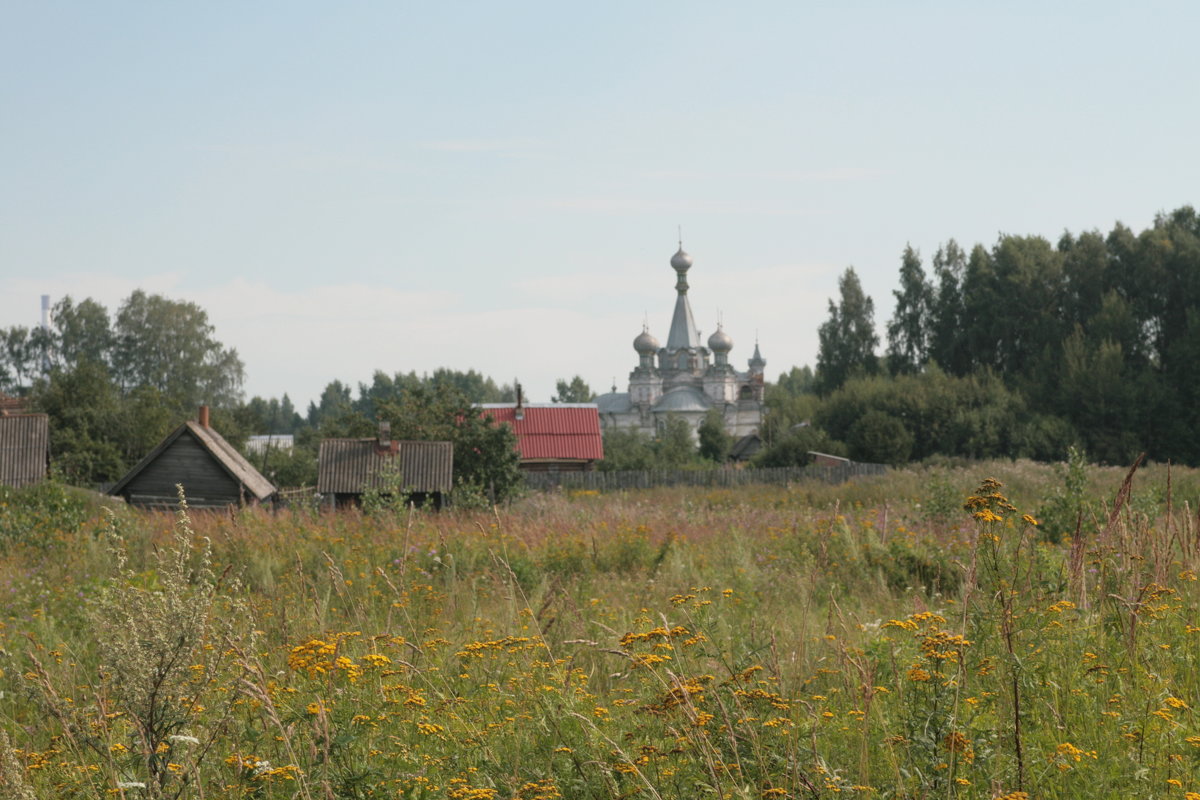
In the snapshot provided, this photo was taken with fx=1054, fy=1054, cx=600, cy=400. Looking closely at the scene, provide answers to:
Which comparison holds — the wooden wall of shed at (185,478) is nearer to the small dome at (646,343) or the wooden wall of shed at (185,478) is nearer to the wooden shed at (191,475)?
the wooden shed at (191,475)

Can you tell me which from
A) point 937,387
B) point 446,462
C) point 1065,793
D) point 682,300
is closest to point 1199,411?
point 937,387

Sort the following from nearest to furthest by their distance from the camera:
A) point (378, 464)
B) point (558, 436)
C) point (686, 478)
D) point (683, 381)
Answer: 1. point (378, 464)
2. point (686, 478)
3. point (558, 436)
4. point (683, 381)

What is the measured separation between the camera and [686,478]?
121 feet

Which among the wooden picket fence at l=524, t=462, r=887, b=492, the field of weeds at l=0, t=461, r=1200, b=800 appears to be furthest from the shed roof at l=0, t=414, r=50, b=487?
the field of weeds at l=0, t=461, r=1200, b=800

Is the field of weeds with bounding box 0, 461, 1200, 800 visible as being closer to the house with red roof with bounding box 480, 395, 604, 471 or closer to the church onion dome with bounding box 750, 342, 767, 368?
the house with red roof with bounding box 480, 395, 604, 471

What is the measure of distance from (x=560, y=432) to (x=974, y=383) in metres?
18.1

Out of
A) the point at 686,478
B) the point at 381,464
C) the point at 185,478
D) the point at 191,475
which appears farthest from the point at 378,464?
the point at 686,478

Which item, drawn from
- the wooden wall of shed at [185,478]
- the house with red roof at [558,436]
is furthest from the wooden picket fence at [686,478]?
the wooden wall of shed at [185,478]

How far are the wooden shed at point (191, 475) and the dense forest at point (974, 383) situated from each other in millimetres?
6087

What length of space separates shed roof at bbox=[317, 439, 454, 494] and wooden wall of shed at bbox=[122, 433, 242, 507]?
9.39ft

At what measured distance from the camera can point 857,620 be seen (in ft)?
20.4

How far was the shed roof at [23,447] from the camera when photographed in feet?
102

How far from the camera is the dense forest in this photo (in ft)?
129

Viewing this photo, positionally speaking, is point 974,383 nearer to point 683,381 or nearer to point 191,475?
point 191,475
